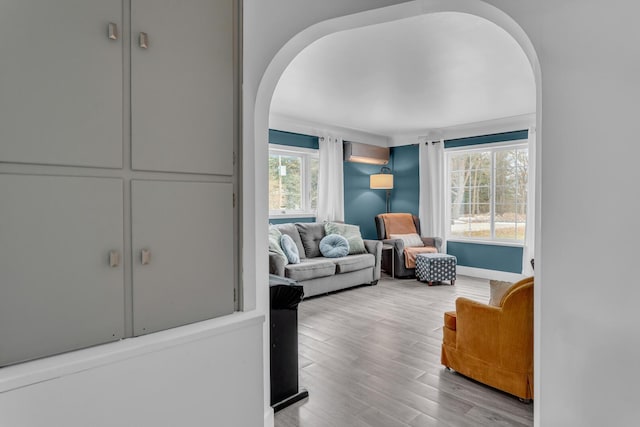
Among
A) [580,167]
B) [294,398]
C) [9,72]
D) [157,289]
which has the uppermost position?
[9,72]

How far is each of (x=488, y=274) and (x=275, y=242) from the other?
3.70 m

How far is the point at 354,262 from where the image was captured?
17.3 feet

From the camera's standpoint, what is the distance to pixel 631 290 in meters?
1.07

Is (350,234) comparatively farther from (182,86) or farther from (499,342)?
(182,86)

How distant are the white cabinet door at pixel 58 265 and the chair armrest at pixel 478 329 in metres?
2.17

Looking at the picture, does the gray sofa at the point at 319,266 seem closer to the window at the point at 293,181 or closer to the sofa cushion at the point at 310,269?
the sofa cushion at the point at 310,269

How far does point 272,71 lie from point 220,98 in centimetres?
34

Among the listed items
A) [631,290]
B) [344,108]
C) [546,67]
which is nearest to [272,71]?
[546,67]

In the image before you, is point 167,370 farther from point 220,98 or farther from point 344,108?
point 344,108

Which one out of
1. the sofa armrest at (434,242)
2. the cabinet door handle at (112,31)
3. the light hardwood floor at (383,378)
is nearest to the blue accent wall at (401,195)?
the sofa armrest at (434,242)

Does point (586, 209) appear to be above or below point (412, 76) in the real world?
below

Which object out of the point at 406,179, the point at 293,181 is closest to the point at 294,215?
the point at 293,181

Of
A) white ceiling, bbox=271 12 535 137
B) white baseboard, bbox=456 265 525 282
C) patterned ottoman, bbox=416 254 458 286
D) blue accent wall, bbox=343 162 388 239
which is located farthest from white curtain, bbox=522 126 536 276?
blue accent wall, bbox=343 162 388 239

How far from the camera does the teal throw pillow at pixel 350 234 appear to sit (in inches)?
221
